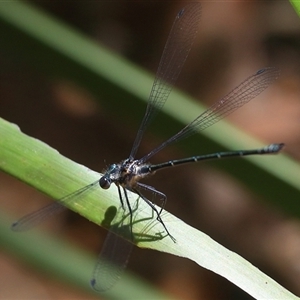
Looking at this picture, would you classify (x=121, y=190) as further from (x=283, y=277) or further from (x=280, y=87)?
(x=280, y=87)

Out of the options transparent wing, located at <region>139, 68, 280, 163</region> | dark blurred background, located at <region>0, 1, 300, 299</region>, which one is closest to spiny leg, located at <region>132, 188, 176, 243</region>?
transparent wing, located at <region>139, 68, 280, 163</region>

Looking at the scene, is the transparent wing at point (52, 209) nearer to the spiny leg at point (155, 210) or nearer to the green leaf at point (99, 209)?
the green leaf at point (99, 209)

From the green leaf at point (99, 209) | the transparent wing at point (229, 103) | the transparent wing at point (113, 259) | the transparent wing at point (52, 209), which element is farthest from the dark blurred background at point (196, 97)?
the green leaf at point (99, 209)

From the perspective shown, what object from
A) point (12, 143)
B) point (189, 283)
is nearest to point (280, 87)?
point (189, 283)

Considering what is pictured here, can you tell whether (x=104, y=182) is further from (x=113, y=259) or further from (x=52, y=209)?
(x=113, y=259)

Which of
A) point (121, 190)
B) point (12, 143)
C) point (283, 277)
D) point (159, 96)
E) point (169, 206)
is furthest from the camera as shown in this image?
point (169, 206)

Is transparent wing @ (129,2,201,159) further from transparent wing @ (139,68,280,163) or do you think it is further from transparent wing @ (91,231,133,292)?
transparent wing @ (91,231,133,292)

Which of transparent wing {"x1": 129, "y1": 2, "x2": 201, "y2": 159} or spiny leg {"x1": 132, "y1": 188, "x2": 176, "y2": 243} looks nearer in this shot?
spiny leg {"x1": 132, "y1": 188, "x2": 176, "y2": 243}
